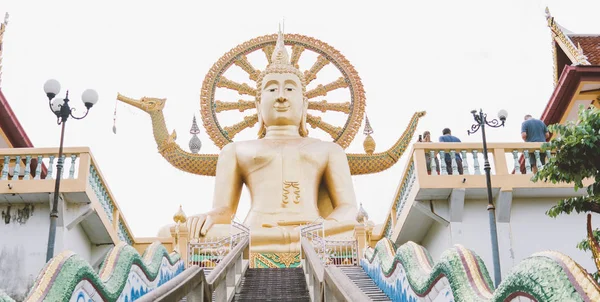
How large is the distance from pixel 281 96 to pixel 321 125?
1700mm

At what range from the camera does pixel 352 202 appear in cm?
1416

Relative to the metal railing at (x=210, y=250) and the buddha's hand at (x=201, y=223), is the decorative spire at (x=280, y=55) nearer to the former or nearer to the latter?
the buddha's hand at (x=201, y=223)

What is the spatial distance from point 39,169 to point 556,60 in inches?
447

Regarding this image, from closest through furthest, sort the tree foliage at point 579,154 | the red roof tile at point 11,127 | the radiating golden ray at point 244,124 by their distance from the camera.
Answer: the tree foliage at point 579,154 < the red roof tile at point 11,127 < the radiating golden ray at point 244,124

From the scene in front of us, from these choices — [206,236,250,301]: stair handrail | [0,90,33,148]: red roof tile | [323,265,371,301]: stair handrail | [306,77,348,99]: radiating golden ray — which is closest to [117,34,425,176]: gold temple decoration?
[306,77,348,99]: radiating golden ray

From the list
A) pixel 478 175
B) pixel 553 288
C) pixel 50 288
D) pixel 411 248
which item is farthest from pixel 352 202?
pixel 553 288

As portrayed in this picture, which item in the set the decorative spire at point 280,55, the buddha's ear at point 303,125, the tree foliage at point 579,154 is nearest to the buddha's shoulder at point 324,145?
the buddha's ear at point 303,125

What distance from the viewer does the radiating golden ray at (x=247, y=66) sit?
647 inches

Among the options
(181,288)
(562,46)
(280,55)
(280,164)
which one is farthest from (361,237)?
(562,46)

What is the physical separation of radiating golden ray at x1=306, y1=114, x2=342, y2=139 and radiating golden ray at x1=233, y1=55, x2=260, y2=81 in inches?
60.1

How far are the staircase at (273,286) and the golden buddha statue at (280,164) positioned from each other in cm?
328

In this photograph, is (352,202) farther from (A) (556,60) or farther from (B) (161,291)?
(B) (161,291)

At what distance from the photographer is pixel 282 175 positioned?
1414cm

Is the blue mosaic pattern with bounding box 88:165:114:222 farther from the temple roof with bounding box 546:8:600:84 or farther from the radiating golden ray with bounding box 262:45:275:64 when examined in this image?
the temple roof with bounding box 546:8:600:84
